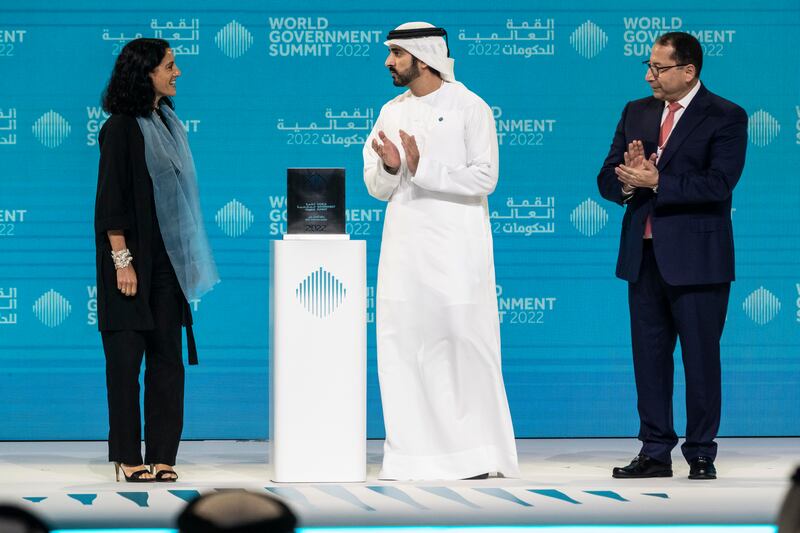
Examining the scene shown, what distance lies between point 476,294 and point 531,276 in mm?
1429

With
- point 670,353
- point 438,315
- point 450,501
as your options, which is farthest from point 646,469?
point 438,315

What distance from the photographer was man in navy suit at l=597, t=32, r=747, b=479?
166 inches

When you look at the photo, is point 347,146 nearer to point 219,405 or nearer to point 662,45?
point 219,405

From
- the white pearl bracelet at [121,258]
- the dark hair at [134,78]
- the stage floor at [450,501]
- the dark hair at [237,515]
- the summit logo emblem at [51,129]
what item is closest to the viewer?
the dark hair at [237,515]

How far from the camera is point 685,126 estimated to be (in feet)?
14.1

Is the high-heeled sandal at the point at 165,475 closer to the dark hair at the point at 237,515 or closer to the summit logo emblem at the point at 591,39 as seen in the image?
the summit logo emblem at the point at 591,39

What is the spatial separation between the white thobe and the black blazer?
2.89 ft

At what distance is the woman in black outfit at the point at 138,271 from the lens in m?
4.22

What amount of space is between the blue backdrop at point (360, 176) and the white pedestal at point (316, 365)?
1465 millimetres

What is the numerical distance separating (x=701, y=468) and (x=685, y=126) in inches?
50.9

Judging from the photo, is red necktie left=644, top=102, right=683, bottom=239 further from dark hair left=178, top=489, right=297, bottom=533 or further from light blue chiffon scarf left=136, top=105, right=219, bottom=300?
Answer: dark hair left=178, top=489, right=297, bottom=533

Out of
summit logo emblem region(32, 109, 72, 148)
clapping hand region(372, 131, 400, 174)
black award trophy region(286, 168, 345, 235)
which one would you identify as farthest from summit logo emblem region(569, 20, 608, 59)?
summit logo emblem region(32, 109, 72, 148)

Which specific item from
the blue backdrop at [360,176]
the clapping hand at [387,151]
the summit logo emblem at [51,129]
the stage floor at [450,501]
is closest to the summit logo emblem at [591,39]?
the blue backdrop at [360,176]

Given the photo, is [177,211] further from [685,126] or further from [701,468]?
[701,468]
